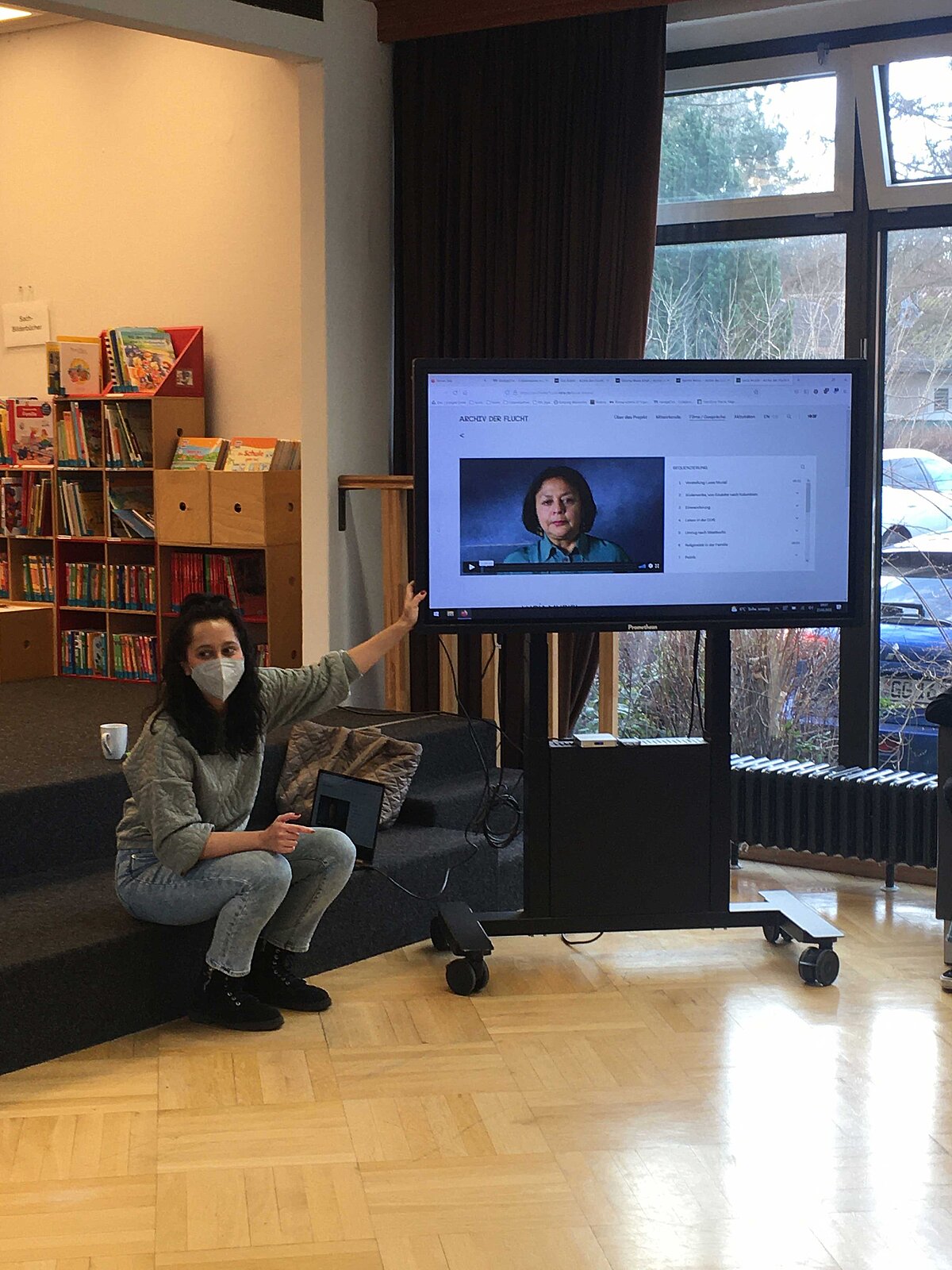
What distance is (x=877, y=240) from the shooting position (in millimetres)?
5172

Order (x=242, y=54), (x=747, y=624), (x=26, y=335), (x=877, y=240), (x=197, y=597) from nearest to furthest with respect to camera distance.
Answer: (x=197, y=597) → (x=747, y=624) → (x=877, y=240) → (x=242, y=54) → (x=26, y=335)

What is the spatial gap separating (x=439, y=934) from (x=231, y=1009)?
0.71 metres

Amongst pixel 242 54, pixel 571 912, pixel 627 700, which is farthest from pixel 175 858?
pixel 242 54

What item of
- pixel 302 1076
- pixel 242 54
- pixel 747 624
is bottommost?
pixel 302 1076

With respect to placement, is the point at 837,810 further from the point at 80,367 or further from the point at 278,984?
the point at 80,367

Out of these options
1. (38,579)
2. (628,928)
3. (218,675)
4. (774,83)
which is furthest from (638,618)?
(38,579)

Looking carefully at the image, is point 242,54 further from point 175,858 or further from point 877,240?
point 175,858

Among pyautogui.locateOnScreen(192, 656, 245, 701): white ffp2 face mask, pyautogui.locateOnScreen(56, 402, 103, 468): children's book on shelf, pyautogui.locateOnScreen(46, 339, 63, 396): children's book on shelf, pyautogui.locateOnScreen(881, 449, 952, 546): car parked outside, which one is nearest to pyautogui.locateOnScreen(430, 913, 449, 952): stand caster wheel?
pyautogui.locateOnScreen(192, 656, 245, 701): white ffp2 face mask

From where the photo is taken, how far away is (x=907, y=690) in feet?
17.4

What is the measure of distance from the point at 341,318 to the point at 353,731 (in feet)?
5.66

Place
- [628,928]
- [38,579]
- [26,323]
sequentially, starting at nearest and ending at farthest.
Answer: [628,928], [38,579], [26,323]

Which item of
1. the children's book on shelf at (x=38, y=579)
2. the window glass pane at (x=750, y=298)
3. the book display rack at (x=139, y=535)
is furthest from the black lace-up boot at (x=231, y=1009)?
the children's book on shelf at (x=38, y=579)

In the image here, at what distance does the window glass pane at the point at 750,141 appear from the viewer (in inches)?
205

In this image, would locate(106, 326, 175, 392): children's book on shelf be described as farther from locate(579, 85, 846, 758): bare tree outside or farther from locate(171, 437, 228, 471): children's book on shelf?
locate(579, 85, 846, 758): bare tree outside
